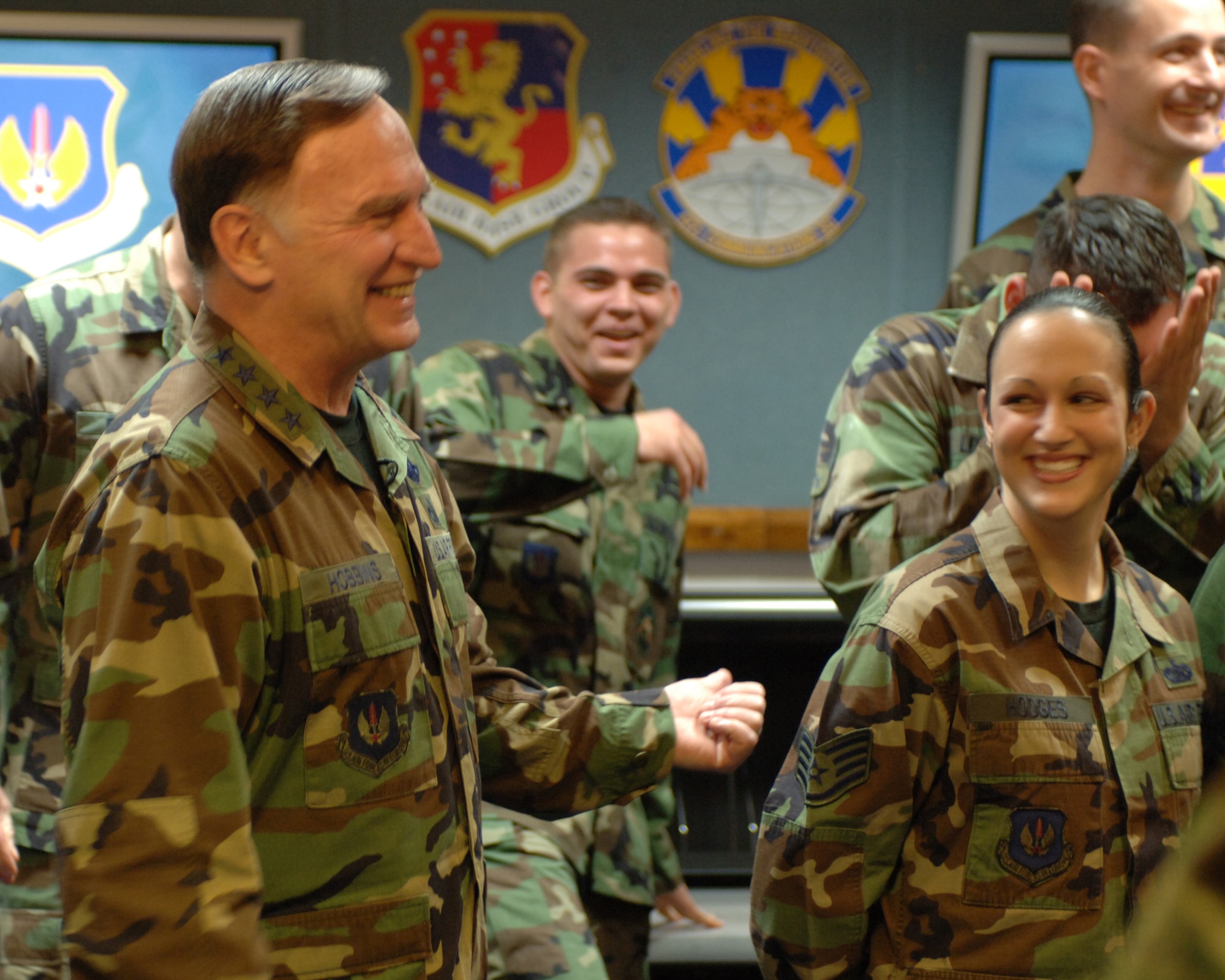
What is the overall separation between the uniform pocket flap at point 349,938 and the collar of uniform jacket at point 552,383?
4.90 ft

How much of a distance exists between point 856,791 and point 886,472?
658 mm

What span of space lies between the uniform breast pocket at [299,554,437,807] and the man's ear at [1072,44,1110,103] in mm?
1742

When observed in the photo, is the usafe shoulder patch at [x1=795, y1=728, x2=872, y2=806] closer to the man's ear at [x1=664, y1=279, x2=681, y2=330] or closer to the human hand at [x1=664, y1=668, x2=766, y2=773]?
the human hand at [x1=664, y1=668, x2=766, y2=773]

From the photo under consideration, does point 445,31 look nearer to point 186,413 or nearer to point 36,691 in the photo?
point 36,691

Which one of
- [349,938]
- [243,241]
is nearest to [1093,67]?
[243,241]

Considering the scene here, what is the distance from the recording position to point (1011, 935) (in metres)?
1.52

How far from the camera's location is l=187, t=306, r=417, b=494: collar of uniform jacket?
3.97 feet

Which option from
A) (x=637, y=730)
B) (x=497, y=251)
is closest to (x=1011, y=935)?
(x=637, y=730)

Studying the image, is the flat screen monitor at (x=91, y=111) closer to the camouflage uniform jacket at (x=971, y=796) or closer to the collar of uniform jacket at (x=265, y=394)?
the collar of uniform jacket at (x=265, y=394)

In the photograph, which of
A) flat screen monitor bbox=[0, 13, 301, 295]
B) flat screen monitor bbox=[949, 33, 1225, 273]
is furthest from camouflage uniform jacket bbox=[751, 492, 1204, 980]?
flat screen monitor bbox=[0, 13, 301, 295]

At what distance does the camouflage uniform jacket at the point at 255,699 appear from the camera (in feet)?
3.45

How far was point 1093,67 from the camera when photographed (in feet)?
7.74

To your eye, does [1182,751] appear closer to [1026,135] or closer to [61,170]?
[1026,135]

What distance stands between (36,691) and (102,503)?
892mm
